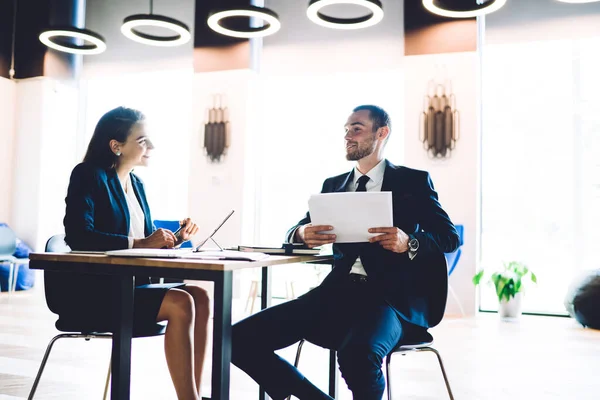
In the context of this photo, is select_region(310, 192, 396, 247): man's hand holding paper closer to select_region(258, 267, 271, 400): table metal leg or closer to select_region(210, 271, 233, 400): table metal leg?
select_region(210, 271, 233, 400): table metal leg

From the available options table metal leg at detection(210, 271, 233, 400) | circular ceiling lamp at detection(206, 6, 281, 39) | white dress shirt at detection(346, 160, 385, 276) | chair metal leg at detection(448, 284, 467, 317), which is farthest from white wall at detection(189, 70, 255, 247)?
table metal leg at detection(210, 271, 233, 400)

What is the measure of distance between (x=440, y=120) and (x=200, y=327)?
4355 millimetres

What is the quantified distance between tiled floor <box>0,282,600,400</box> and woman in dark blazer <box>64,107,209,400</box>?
814 mm

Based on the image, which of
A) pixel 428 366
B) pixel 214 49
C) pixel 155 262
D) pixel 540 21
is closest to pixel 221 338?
pixel 155 262

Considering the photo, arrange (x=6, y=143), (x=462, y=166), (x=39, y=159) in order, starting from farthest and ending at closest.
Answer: (x=6, y=143) < (x=39, y=159) < (x=462, y=166)

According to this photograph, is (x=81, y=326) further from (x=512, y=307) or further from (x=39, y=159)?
(x=39, y=159)

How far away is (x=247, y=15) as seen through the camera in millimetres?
5215

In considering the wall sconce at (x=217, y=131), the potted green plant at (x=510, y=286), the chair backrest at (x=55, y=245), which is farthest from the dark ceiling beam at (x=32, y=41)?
the potted green plant at (x=510, y=286)

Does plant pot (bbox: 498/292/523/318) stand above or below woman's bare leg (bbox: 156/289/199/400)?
below

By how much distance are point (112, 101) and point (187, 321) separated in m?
6.59

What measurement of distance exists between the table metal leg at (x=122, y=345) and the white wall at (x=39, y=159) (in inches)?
249

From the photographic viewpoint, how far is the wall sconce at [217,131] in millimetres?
6699

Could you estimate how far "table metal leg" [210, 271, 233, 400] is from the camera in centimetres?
144

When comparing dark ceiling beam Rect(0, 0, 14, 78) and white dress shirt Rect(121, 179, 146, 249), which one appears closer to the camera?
white dress shirt Rect(121, 179, 146, 249)
